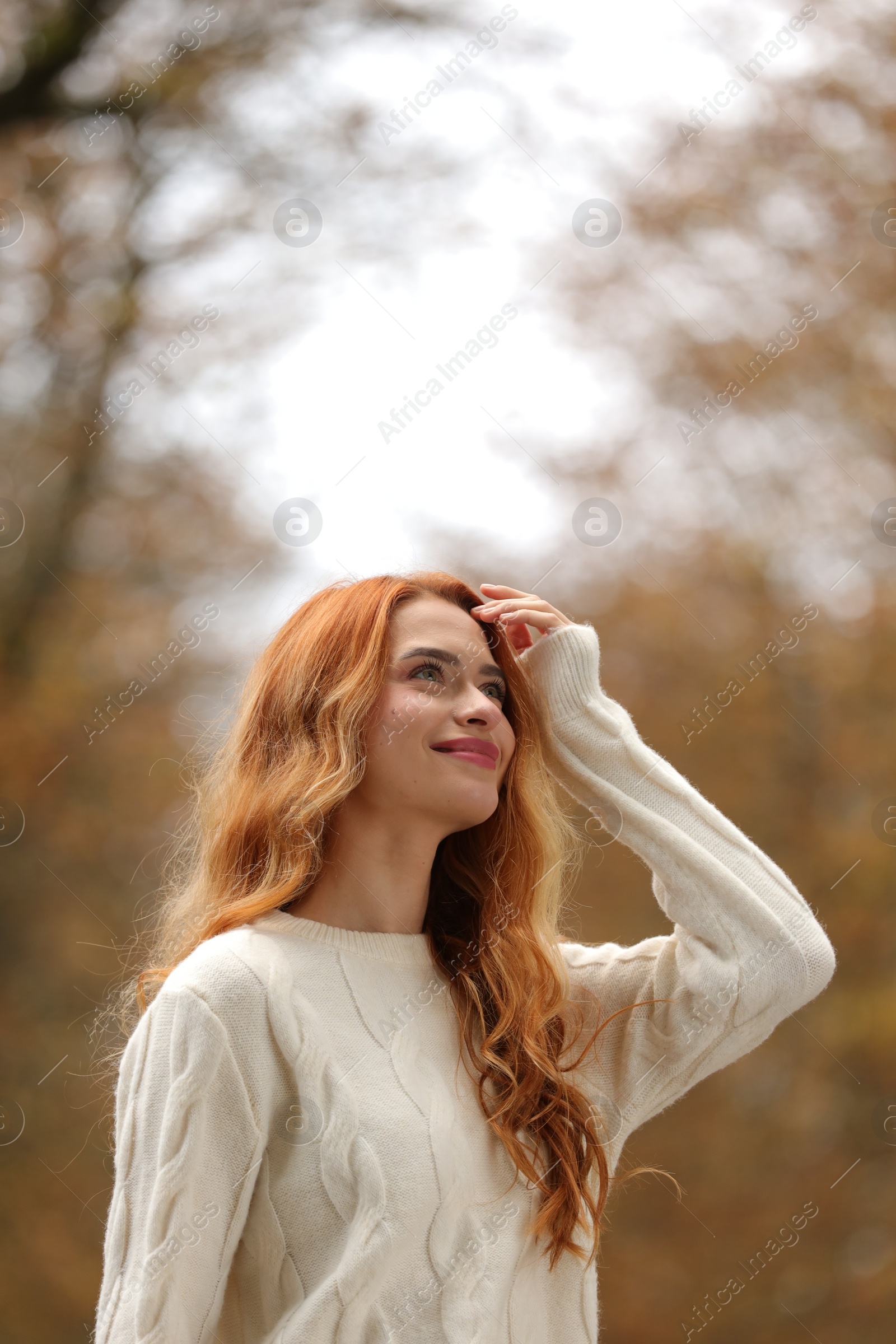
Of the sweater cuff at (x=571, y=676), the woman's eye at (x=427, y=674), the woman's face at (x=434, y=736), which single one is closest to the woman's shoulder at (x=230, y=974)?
the woman's face at (x=434, y=736)

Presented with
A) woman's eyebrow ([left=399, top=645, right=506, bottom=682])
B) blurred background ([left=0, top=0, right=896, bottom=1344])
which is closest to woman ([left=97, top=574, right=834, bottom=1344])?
woman's eyebrow ([left=399, top=645, right=506, bottom=682])

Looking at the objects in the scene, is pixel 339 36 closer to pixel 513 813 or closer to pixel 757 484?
pixel 757 484

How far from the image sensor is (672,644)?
12.8 ft

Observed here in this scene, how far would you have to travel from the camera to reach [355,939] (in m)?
1.43

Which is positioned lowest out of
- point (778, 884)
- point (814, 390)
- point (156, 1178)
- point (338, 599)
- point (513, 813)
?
point (814, 390)

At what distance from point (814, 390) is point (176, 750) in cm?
240

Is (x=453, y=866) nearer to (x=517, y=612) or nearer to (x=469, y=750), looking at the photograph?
(x=469, y=750)

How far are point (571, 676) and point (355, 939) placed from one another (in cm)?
44

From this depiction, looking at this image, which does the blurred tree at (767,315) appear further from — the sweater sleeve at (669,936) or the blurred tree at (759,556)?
the sweater sleeve at (669,936)

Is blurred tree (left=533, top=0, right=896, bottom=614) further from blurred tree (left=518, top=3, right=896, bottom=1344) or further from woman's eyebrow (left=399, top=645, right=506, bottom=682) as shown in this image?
woman's eyebrow (left=399, top=645, right=506, bottom=682)

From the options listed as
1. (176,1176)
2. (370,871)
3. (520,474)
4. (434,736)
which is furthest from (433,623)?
(520,474)

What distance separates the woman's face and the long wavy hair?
2cm

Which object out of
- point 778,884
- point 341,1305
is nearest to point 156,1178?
point 341,1305

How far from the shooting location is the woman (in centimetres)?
123
